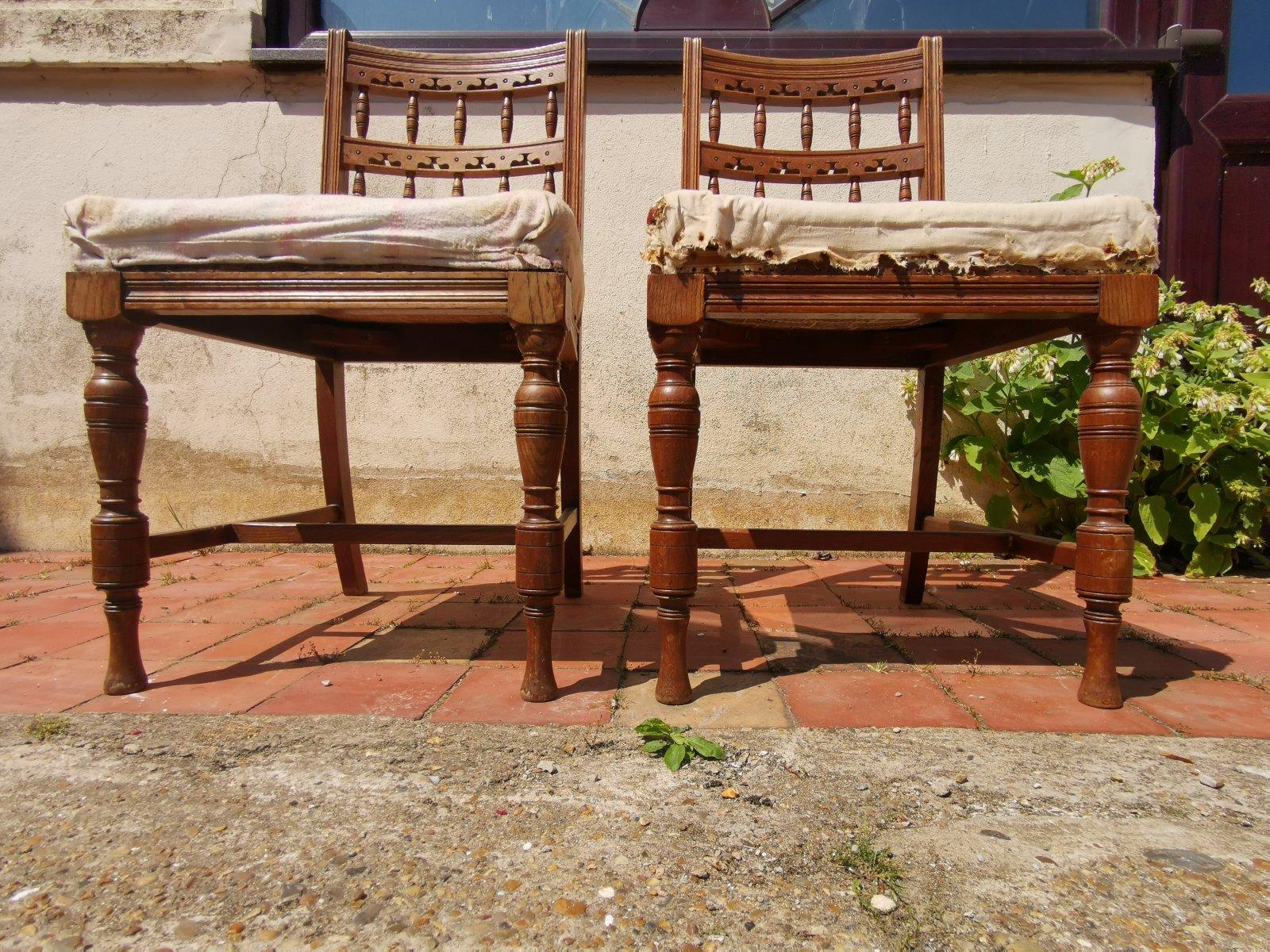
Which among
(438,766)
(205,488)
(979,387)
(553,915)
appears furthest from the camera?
(205,488)

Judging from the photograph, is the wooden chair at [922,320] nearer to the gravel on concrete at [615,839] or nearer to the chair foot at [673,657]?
the chair foot at [673,657]

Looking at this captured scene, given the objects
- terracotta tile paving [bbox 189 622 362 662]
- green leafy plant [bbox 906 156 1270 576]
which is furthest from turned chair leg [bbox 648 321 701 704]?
green leafy plant [bbox 906 156 1270 576]

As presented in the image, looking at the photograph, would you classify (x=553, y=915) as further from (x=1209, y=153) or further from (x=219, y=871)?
(x=1209, y=153)

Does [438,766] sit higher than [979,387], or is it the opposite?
[979,387]

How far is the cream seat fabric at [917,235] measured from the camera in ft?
4.27

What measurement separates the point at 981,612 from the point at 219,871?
1952 mm

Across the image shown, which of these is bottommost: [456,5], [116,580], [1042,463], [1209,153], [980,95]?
[116,580]

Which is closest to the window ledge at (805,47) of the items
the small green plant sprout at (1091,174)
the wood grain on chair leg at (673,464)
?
the small green plant sprout at (1091,174)

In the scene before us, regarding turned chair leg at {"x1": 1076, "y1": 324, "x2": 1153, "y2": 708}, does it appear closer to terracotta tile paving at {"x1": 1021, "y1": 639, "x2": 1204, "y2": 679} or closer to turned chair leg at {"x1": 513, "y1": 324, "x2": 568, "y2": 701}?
terracotta tile paving at {"x1": 1021, "y1": 639, "x2": 1204, "y2": 679}

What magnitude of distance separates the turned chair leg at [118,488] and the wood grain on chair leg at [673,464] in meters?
0.99

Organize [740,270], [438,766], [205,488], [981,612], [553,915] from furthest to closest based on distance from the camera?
[205,488] < [981,612] < [740,270] < [438,766] < [553,915]

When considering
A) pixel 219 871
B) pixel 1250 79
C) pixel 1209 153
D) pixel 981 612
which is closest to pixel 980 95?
pixel 1209 153

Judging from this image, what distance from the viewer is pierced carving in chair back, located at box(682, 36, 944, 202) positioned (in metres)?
1.83

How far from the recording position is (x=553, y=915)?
767mm
